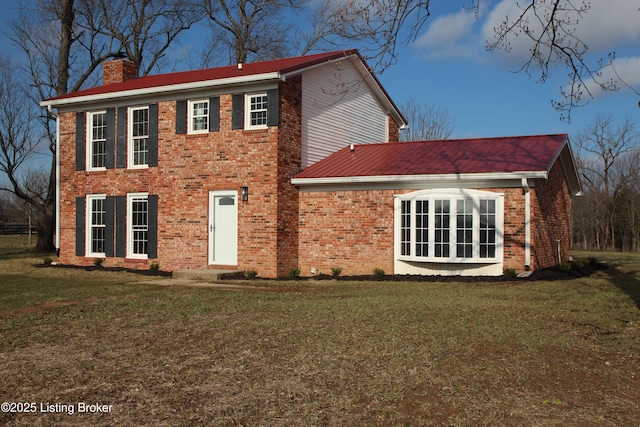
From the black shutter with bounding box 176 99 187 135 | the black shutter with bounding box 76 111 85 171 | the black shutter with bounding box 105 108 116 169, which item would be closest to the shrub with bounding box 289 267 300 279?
the black shutter with bounding box 176 99 187 135

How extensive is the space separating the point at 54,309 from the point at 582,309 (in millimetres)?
8567

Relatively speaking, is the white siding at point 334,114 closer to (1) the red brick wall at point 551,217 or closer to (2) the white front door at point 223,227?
(2) the white front door at point 223,227

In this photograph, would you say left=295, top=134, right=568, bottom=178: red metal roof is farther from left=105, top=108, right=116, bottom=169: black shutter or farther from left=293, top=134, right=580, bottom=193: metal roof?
left=105, top=108, right=116, bottom=169: black shutter

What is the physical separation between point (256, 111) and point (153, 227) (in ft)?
15.8

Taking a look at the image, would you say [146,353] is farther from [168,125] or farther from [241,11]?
[241,11]

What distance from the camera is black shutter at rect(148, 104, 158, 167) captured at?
1814 centimetres

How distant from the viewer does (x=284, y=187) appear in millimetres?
16641

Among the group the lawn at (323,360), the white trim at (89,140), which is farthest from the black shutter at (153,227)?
the lawn at (323,360)

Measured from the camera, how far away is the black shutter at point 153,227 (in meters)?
18.1

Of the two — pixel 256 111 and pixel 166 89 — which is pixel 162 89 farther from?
pixel 256 111

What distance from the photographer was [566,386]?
5664mm

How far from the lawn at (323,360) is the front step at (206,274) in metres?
4.27

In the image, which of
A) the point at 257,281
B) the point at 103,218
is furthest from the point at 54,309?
the point at 103,218

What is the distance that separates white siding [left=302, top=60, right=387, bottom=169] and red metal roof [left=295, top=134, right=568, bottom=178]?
603 mm
